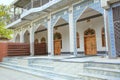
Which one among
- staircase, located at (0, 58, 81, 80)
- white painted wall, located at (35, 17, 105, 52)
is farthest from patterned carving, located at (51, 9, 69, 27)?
staircase, located at (0, 58, 81, 80)

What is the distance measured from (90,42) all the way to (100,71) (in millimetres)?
7952

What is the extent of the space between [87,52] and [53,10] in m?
4.43

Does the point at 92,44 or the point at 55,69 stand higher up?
the point at 92,44

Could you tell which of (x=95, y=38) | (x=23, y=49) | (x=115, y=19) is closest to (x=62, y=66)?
(x=115, y=19)

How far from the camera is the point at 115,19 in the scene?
29.1ft

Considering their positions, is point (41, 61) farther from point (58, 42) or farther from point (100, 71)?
point (58, 42)

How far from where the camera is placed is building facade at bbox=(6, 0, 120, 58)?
8984 millimetres

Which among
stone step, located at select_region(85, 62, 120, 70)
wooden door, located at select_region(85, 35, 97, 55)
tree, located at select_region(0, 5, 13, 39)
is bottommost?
stone step, located at select_region(85, 62, 120, 70)

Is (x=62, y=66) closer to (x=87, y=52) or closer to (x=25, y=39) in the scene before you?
(x=87, y=52)

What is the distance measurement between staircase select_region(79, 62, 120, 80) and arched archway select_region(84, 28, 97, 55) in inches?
274

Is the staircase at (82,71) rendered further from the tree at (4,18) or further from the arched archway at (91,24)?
the tree at (4,18)

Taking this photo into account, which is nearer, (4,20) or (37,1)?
(37,1)

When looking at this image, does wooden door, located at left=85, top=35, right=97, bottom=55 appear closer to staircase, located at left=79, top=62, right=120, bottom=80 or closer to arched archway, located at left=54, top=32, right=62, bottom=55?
arched archway, located at left=54, top=32, right=62, bottom=55

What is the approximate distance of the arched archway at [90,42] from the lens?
45.3ft
